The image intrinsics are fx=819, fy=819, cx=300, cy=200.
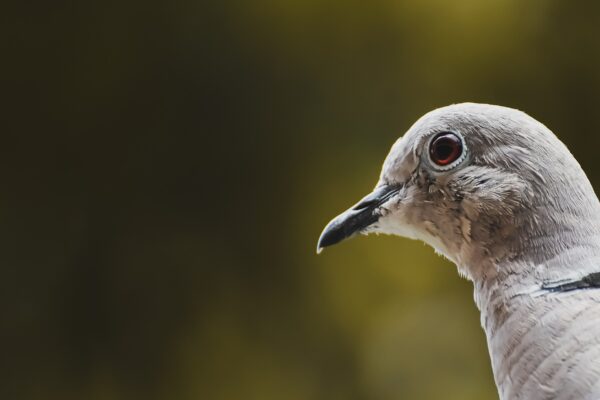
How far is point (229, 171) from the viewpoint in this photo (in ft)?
7.75

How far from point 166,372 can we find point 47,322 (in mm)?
367

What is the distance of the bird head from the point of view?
2.46 feet

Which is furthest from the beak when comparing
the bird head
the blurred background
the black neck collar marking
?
the blurred background

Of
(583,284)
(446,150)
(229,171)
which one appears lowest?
(229,171)

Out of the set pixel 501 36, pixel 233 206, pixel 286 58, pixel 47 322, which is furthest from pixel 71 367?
pixel 501 36

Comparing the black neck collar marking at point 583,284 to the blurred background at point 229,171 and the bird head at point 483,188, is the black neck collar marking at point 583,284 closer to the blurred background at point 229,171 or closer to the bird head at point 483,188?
the bird head at point 483,188

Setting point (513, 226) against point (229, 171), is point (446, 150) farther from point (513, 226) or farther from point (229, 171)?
point (229, 171)

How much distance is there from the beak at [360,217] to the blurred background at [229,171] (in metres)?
1.37

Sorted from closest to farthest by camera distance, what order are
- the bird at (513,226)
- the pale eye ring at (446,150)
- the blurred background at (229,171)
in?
the bird at (513,226), the pale eye ring at (446,150), the blurred background at (229,171)

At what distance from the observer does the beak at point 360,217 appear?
33.9 inches

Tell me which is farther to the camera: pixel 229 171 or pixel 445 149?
pixel 229 171

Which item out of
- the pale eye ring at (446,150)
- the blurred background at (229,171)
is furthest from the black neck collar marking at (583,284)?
the blurred background at (229,171)

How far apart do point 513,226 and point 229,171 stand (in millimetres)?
1657

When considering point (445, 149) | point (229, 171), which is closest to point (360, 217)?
point (445, 149)
